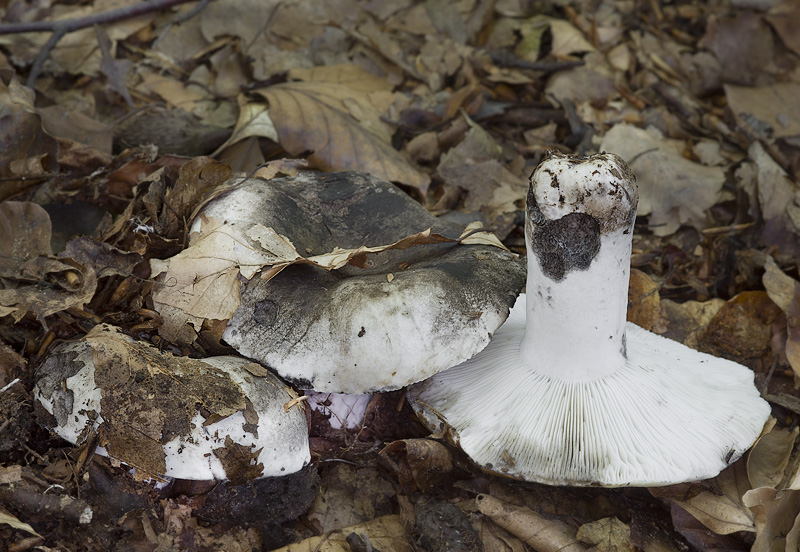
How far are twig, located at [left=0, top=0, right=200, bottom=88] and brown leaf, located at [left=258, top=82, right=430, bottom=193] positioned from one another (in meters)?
1.17

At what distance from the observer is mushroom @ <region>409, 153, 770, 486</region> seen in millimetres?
1970

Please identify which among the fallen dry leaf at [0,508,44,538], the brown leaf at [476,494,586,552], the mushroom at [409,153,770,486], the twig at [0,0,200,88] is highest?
the twig at [0,0,200,88]

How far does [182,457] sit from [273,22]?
3269mm

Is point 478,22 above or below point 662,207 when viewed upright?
above

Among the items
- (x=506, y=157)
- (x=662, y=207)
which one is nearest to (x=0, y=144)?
(x=506, y=157)

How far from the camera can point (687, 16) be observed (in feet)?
16.0

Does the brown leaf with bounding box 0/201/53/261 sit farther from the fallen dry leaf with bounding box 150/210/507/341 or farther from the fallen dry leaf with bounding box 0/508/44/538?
the fallen dry leaf with bounding box 0/508/44/538

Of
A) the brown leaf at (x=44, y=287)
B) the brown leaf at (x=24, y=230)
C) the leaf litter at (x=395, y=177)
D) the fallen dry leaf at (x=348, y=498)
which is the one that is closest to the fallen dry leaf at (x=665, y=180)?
the leaf litter at (x=395, y=177)

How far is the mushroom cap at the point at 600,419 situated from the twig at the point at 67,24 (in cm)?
279

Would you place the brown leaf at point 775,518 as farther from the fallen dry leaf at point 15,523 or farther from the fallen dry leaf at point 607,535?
the fallen dry leaf at point 15,523

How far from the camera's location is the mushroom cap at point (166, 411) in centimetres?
200

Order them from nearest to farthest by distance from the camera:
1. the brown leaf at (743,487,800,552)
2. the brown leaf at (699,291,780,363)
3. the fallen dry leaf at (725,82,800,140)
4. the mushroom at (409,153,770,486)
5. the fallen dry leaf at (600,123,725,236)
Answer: the mushroom at (409,153,770,486) → the brown leaf at (743,487,800,552) → the brown leaf at (699,291,780,363) → the fallen dry leaf at (600,123,725,236) → the fallen dry leaf at (725,82,800,140)

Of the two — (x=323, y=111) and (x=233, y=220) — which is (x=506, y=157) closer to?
(x=323, y=111)

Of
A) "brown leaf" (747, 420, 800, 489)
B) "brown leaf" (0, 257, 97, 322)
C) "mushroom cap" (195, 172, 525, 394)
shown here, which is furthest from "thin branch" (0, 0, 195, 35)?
"brown leaf" (747, 420, 800, 489)
